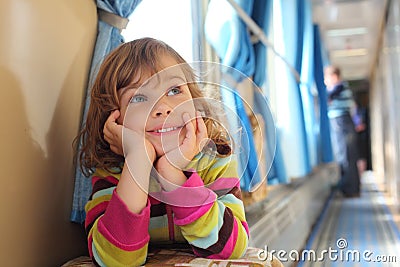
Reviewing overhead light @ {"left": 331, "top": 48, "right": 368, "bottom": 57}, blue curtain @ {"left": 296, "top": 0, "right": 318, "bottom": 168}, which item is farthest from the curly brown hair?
overhead light @ {"left": 331, "top": 48, "right": 368, "bottom": 57}

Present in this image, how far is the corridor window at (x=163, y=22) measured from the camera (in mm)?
966

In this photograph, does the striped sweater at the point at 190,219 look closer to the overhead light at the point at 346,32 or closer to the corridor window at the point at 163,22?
the corridor window at the point at 163,22

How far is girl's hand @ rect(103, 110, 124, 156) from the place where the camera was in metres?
0.79

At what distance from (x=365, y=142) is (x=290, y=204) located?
3.93 meters

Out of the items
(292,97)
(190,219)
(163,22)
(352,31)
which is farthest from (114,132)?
(352,31)

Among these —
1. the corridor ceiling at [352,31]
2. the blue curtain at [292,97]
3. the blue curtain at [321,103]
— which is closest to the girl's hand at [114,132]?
the blue curtain at [292,97]

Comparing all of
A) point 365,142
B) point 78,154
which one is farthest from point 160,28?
point 365,142

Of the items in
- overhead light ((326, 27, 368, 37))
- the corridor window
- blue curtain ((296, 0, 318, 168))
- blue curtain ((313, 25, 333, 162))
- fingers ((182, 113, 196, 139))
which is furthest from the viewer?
overhead light ((326, 27, 368, 37))

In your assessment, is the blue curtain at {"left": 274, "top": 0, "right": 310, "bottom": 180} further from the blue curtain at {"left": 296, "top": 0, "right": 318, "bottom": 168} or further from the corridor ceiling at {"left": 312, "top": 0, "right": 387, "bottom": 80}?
the corridor ceiling at {"left": 312, "top": 0, "right": 387, "bottom": 80}

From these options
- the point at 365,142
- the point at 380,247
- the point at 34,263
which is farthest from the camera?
the point at 365,142

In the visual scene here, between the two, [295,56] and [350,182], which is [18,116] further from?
[350,182]

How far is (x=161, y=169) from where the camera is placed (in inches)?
29.3

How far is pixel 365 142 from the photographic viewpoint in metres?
5.59

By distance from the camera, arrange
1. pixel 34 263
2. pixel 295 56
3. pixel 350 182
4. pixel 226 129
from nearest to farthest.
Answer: pixel 226 129 → pixel 34 263 → pixel 295 56 → pixel 350 182
